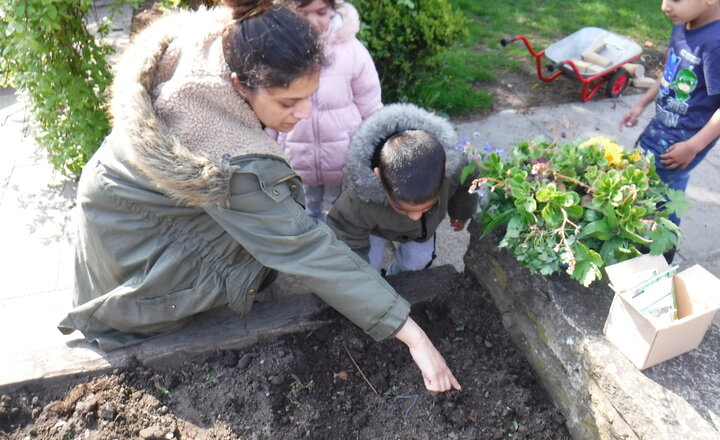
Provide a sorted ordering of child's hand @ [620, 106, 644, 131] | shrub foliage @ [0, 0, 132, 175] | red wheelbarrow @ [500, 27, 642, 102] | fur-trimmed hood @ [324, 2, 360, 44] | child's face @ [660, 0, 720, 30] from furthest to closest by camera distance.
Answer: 1. red wheelbarrow @ [500, 27, 642, 102]
2. child's hand @ [620, 106, 644, 131]
3. shrub foliage @ [0, 0, 132, 175]
4. fur-trimmed hood @ [324, 2, 360, 44]
5. child's face @ [660, 0, 720, 30]

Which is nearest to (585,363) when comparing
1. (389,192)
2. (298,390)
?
(389,192)

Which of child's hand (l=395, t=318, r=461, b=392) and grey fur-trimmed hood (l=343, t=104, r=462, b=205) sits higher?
grey fur-trimmed hood (l=343, t=104, r=462, b=205)

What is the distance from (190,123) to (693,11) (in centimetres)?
233

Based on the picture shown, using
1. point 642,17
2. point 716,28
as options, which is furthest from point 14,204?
point 642,17

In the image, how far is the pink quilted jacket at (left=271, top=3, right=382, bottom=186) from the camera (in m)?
2.80

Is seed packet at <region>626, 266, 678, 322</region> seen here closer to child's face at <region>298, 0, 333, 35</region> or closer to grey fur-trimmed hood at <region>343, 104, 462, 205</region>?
grey fur-trimmed hood at <region>343, 104, 462, 205</region>

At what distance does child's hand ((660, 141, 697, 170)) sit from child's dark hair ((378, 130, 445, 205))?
1.37m

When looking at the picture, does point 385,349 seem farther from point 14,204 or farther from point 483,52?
point 483,52

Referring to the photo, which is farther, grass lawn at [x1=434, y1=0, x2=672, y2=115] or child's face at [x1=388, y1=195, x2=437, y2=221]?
grass lawn at [x1=434, y1=0, x2=672, y2=115]

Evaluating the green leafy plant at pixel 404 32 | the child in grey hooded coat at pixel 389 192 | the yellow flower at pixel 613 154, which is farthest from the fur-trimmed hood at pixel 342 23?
the yellow flower at pixel 613 154

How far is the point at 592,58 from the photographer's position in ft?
16.3

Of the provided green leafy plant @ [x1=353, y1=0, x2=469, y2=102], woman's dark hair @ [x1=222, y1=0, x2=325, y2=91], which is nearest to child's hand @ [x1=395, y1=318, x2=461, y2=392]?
woman's dark hair @ [x1=222, y1=0, x2=325, y2=91]

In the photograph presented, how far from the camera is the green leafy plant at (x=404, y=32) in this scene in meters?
3.96

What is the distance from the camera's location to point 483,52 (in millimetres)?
5750
